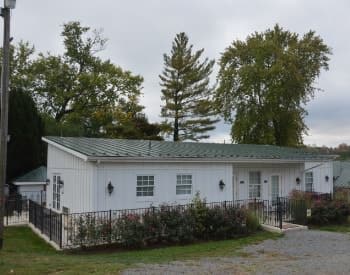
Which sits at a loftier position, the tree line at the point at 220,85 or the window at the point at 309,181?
the tree line at the point at 220,85

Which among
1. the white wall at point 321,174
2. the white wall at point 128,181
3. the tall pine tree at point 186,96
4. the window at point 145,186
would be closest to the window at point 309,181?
the white wall at point 321,174

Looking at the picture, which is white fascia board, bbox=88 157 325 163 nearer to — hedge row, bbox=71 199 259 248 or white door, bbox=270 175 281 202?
white door, bbox=270 175 281 202

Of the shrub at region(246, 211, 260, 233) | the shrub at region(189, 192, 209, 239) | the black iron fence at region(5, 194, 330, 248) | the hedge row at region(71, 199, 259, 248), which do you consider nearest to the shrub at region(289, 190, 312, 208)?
the black iron fence at region(5, 194, 330, 248)

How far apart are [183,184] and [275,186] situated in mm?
6729

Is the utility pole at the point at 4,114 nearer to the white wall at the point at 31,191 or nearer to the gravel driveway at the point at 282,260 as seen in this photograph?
the gravel driveway at the point at 282,260

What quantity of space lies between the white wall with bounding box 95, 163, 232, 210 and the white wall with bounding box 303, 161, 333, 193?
6.51m

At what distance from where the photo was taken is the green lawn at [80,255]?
8.17 metres

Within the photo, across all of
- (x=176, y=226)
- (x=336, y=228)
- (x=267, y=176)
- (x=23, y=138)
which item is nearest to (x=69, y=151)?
(x=176, y=226)

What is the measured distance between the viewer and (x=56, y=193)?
1680cm

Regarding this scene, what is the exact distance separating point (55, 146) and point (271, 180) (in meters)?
11.1

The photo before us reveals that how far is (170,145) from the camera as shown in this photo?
1905 cm

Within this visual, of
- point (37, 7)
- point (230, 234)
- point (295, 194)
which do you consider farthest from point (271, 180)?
point (37, 7)

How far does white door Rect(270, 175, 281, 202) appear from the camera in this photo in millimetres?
20594

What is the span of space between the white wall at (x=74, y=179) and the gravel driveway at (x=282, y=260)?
230 inches
